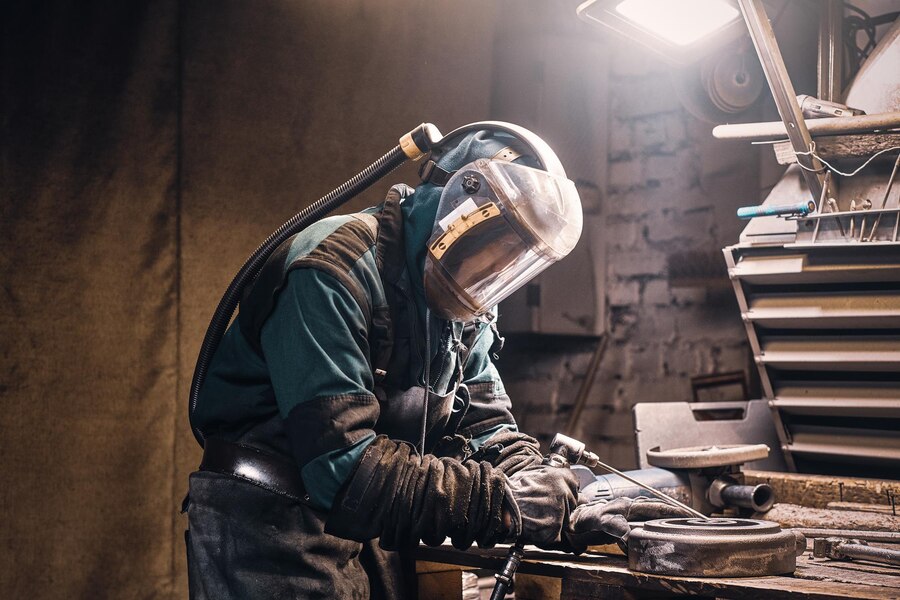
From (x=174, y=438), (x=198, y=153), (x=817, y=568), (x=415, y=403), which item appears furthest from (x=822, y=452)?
(x=198, y=153)

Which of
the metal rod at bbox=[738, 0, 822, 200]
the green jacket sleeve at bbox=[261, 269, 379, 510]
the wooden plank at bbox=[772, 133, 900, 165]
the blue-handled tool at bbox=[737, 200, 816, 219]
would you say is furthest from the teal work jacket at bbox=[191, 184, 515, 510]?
the wooden plank at bbox=[772, 133, 900, 165]

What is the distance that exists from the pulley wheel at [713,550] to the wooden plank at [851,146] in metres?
1.71

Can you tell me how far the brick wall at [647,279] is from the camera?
426 centimetres

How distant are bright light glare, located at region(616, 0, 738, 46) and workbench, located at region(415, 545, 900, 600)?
6.36 feet

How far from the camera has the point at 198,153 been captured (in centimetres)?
327

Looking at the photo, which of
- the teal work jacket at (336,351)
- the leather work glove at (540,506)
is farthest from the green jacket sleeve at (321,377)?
the leather work glove at (540,506)

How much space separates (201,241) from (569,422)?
2.22 metres

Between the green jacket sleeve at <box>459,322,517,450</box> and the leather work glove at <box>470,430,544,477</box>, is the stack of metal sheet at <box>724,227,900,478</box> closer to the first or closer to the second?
the green jacket sleeve at <box>459,322,517,450</box>

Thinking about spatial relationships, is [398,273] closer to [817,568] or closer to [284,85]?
[817,568]

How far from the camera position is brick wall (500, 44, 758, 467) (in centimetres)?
426

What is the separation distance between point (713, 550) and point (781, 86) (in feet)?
6.10

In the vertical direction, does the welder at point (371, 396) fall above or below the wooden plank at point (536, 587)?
above

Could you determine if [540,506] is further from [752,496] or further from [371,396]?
[752,496]

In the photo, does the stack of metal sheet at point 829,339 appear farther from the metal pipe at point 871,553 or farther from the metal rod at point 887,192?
the metal pipe at point 871,553
